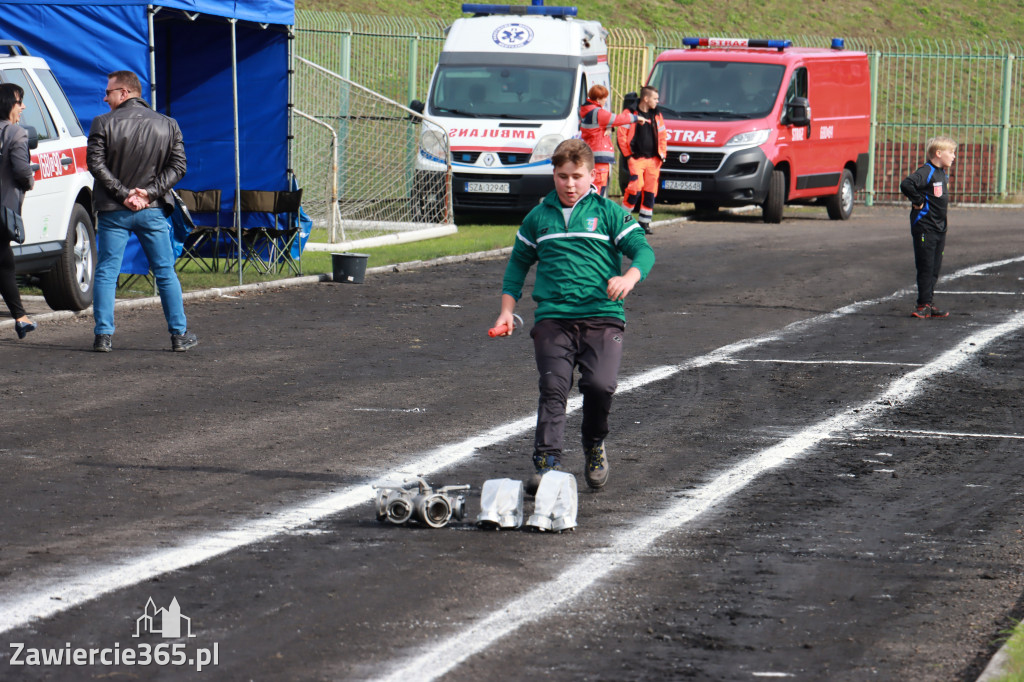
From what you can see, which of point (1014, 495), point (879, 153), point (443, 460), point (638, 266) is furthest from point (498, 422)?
point (879, 153)

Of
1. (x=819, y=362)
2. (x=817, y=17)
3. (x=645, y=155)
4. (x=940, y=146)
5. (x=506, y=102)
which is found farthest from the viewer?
(x=817, y=17)

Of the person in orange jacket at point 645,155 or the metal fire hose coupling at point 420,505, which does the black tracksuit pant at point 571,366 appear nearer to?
the metal fire hose coupling at point 420,505

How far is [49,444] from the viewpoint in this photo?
26.7 feet

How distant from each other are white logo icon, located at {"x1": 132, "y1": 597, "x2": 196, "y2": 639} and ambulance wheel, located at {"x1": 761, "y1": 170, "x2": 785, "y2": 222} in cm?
2074

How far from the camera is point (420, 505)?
253 inches

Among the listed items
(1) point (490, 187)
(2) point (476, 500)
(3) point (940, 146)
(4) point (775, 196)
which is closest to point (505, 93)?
(1) point (490, 187)

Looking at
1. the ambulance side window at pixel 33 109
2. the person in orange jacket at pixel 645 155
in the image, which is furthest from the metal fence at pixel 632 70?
the ambulance side window at pixel 33 109

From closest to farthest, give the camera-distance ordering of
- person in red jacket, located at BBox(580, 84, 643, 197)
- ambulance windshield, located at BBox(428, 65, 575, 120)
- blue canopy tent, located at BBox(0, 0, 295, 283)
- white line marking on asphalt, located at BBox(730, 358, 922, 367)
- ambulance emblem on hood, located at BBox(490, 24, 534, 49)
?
white line marking on asphalt, located at BBox(730, 358, 922, 367) < blue canopy tent, located at BBox(0, 0, 295, 283) < person in red jacket, located at BBox(580, 84, 643, 197) < ambulance windshield, located at BBox(428, 65, 575, 120) < ambulance emblem on hood, located at BBox(490, 24, 534, 49)

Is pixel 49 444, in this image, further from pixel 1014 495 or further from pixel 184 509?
pixel 1014 495

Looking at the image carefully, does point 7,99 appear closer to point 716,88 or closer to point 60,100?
point 60,100

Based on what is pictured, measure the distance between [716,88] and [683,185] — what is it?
69.3 inches

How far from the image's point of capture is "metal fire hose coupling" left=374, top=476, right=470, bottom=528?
6.43m

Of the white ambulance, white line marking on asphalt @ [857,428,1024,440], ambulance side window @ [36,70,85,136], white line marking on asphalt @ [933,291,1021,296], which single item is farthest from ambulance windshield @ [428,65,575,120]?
white line marking on asphalt @ [857,428,1024,440]

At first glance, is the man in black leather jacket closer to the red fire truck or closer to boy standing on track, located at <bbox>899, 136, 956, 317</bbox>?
boy standing on track, located at <bbox>899, 136, 956, 317</bbox>
